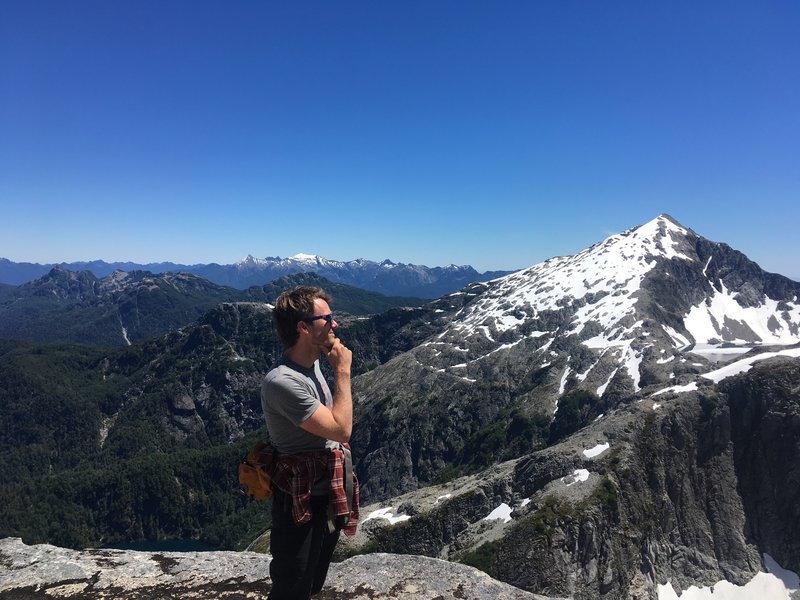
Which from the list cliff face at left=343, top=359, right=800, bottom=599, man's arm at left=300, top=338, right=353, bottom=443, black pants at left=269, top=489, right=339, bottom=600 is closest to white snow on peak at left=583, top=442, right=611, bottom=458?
cliff face at left=343, top=359, right=800, bottom=599

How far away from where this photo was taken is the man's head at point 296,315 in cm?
797

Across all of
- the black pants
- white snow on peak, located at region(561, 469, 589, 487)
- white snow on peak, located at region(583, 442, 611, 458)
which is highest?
the black pants

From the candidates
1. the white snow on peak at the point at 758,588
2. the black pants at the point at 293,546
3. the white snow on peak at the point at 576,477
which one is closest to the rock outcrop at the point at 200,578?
the black pants at the point at 293,546

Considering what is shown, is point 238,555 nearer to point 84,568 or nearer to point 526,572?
point 84,568

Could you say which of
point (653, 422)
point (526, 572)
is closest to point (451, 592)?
point (526, 572)

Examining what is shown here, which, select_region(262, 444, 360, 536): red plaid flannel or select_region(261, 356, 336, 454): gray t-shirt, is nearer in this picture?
select_region(261, 356, 336, 454): gray t-shirt

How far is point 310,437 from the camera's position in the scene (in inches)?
314

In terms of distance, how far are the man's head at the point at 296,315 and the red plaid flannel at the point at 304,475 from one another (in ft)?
6.33

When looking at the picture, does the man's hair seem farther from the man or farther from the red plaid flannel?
the red plaid flannel

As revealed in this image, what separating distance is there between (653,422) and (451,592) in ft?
378

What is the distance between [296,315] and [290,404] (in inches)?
59.4

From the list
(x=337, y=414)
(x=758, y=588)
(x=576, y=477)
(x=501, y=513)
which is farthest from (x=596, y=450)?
(x=337, y=414)

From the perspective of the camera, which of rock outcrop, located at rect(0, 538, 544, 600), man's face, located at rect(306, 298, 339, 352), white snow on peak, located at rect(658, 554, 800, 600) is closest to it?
man's face, located at rect(306, 298, 339, 352)

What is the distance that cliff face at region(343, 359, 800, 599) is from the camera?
84875mm
